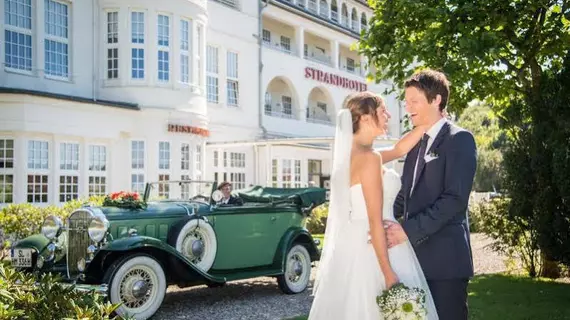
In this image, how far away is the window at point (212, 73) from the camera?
20548 mm

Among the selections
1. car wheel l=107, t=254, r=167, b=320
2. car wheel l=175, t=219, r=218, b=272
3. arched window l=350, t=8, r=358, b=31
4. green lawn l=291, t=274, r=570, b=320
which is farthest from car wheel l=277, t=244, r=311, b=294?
arched window l=350, t=8, r=358, b=31

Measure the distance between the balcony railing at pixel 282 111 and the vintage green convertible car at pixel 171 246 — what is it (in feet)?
50.9

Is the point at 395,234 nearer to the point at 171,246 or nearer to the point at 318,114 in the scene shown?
the point at 171,246

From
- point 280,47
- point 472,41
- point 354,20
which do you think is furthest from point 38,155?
point 354,20

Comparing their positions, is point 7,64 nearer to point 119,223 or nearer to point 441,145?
point 119,223

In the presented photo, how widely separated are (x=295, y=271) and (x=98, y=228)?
334 cm

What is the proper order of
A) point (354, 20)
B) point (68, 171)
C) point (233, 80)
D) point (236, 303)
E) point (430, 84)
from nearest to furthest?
1. point (430, 84)
2. point (236, 303)
3. point (68, 171)
4. point (233, 80)
5. point (354, 20)

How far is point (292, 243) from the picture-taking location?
31.3ft

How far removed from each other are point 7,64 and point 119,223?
8845 mm

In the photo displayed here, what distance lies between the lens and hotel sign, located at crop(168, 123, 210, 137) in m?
17.3

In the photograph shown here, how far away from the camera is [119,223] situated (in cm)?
772

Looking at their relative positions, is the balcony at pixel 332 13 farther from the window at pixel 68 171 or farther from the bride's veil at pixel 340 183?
the bride's veil at pixel 340 183

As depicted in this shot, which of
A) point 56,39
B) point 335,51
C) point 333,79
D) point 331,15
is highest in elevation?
point 331,15

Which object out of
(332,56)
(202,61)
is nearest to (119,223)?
(202,61)
